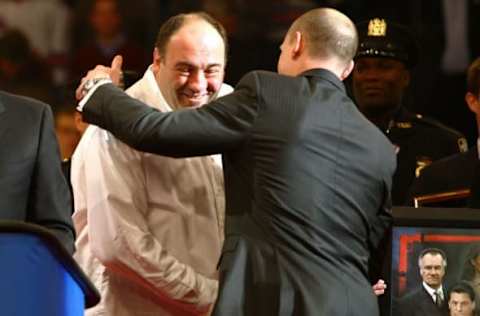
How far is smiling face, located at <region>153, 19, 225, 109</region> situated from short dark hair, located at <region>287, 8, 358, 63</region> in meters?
0.24

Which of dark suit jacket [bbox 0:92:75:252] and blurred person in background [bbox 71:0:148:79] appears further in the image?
blurred person in background [bbox 71:0:148:79]

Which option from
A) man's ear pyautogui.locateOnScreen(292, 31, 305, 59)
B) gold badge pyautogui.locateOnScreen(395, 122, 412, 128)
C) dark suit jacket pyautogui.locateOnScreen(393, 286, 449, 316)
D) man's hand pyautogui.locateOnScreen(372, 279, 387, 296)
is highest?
man's ear pyautogui.locateOnScreen(292, 31, 305, 59)

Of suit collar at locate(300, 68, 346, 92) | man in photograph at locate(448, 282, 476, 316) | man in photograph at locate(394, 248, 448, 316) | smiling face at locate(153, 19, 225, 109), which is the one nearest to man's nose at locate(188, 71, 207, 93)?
smiling face at locate(153, 19, 225, 109)

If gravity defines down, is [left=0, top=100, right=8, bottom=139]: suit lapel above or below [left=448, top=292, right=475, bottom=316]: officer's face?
above

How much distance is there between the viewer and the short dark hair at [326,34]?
10.0ft

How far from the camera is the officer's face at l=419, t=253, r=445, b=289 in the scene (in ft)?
10.8

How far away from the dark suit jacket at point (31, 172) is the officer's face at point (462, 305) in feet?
3.21

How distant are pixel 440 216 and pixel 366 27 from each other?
1.43m

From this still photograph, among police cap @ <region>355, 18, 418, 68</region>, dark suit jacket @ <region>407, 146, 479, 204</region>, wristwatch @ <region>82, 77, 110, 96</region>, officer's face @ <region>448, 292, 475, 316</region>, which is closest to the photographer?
wristwatch @ <region>82, 77, 110, 96</region>

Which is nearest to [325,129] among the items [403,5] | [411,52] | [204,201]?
[204,201]

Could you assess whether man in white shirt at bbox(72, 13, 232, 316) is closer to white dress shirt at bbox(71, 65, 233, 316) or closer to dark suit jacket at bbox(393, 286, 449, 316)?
white dress shirt at bbox(71, 65, 233, 316)

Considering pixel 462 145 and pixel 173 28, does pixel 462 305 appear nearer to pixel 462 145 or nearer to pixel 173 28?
pixel 173 28

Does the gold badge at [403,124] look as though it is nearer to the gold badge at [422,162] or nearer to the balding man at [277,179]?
the gold badge at [422,162]

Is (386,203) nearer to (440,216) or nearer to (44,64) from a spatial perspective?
(440,216)
